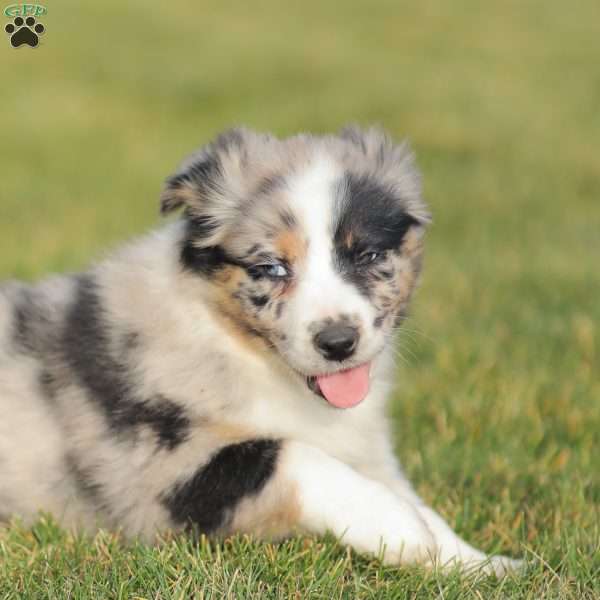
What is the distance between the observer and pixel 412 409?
19.4ft

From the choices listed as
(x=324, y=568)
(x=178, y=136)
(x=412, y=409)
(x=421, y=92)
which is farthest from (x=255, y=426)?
(x=421, y=92)

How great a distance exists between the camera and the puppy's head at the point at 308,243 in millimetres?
3791

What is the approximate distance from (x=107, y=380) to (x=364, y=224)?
1122mm

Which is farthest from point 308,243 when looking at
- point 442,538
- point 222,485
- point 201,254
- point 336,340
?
point 442,538

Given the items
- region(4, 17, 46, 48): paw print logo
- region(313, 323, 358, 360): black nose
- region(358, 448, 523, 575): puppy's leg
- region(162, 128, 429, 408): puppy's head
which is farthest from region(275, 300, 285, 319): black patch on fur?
region(4, 17, 46, 48): paw print logo

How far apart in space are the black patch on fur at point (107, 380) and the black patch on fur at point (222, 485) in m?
0.17

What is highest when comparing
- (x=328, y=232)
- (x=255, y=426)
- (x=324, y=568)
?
(x=328, y=232)

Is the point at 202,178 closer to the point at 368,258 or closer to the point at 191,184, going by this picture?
the point at 191,184

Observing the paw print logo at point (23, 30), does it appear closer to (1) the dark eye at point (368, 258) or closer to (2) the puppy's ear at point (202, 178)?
(2) the puppy's ear at point (202, 178)

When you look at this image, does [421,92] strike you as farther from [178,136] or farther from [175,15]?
[175,15]

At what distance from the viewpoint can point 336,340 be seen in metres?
3.71

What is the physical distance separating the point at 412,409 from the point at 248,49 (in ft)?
45.1

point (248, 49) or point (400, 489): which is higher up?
point (248, 49)

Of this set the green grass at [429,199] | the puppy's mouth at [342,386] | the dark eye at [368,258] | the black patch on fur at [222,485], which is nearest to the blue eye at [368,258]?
the dark eye at [368,258]
